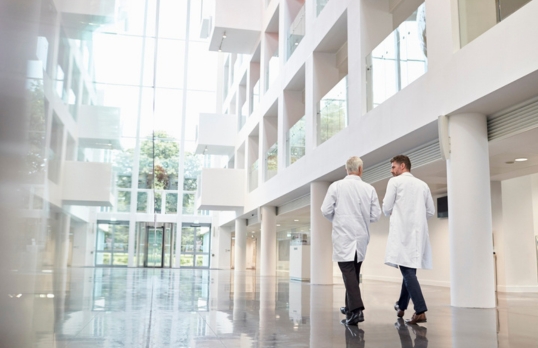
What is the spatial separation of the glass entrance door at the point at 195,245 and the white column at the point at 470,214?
3239cm

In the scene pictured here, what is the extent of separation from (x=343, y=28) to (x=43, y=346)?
13.0 m

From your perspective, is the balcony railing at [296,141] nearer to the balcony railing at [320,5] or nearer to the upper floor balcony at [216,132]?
the balcony railing at [320,5]

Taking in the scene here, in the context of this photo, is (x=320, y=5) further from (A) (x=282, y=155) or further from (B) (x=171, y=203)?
(B) (x=171, y=203)

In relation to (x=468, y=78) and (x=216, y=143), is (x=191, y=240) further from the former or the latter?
(x=468, y=78)

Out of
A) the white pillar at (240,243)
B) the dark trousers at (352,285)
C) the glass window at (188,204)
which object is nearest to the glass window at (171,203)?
the glass window at (188,204)

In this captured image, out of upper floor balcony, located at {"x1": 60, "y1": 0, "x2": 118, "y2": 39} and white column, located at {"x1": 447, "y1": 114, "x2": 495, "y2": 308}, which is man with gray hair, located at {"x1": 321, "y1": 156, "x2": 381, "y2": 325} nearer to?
white column, located at {"x1": 447, "y1": 114, "x2": 495, "y2": 308}

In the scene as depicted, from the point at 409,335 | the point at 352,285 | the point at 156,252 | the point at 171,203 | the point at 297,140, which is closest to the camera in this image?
the point at 409,335

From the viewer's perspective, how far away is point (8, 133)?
3.83ft

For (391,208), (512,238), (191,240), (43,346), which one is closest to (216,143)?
(191,240)

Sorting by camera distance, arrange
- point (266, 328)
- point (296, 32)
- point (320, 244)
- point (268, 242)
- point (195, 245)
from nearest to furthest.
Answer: point (266, 328) < point (320, 244) < point (296, 32) < point (268, 242) < point (195, 245)

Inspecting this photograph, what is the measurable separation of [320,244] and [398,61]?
6667 millimetres

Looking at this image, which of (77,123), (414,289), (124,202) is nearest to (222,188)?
(414,289)

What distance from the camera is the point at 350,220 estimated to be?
5270 millimetres

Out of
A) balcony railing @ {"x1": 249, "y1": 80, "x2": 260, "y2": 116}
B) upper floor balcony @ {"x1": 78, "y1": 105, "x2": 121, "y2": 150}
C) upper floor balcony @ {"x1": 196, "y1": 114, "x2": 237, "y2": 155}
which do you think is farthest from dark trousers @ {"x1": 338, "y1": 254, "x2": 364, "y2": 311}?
upper floor balcony @ {"x1": 196, "y1": 114, "x2": 237, "y2": 155}
